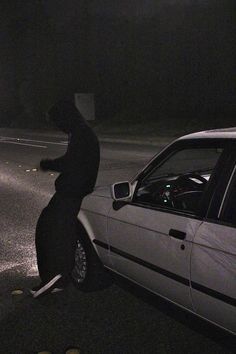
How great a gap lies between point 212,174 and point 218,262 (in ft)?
1.78

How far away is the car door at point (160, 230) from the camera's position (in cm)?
311

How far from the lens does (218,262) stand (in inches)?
111

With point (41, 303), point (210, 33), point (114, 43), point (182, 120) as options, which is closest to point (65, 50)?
point (114, 43)

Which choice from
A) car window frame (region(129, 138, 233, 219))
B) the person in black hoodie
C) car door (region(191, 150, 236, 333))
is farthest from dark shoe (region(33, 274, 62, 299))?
car door (region(191, 150, 236, 333))

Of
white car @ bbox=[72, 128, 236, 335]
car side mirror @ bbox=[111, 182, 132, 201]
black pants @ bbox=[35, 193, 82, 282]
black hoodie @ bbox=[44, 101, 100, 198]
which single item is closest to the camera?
white car @ bbox=[72, 128, 236, 335]

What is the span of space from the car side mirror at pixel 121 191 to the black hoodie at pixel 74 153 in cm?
60

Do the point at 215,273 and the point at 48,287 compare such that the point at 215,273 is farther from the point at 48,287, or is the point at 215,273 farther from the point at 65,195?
the point at 48,287

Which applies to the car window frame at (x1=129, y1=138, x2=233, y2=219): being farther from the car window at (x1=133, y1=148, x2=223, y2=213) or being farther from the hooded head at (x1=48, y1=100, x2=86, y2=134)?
the hooded head at (x1=48, y1=100, x2=86, y2=134)

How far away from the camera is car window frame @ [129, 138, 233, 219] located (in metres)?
2.97

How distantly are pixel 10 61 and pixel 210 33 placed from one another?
31259 mm

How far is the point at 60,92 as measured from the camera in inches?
2112

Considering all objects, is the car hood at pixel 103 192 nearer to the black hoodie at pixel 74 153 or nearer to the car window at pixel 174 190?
the black hoodie at pixel 74 153

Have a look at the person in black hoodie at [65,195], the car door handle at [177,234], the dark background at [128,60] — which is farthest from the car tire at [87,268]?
the dark background at [128,60]

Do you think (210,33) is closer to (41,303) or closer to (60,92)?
(60,92)
